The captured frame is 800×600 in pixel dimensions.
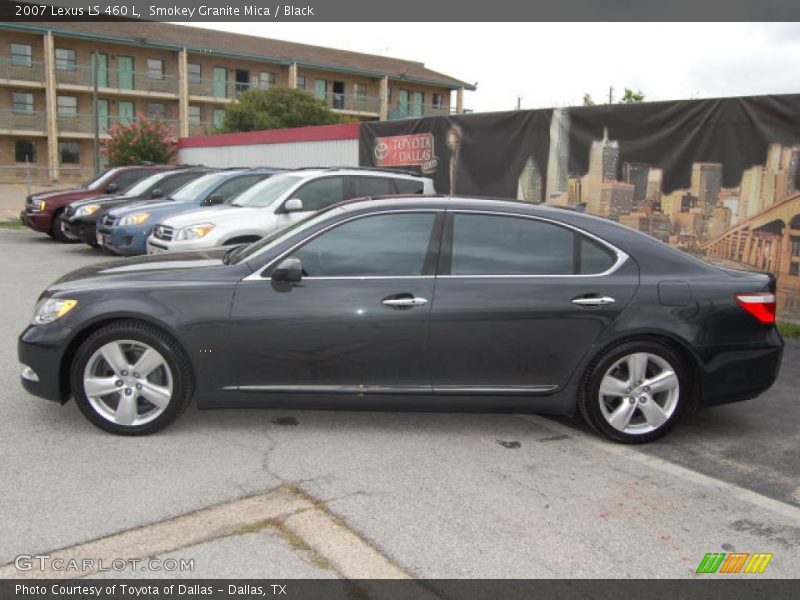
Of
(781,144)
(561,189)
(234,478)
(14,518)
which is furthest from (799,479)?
(561,189)

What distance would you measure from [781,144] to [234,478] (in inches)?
270

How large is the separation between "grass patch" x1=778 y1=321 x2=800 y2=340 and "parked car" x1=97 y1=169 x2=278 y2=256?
24.9 ft

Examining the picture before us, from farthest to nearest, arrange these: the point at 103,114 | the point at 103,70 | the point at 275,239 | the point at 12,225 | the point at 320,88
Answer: the point at 320,88
the point at 103,114
the point at 103,70
the point at 12,225
the point at 275,239

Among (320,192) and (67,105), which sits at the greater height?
(67,105)

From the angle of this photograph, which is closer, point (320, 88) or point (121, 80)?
point (121, 80)

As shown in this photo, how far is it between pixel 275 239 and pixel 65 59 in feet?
155

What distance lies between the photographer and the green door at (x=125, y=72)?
152ft

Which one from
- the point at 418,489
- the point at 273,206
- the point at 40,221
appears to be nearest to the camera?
the point at 418,489

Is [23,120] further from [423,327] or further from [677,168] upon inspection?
[423,327]

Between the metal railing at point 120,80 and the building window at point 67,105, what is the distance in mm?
1187

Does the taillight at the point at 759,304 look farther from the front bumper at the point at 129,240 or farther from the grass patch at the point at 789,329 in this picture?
the front bumper at the point at 129,240

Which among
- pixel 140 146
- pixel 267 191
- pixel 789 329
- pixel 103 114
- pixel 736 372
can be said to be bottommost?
pixel 789 329

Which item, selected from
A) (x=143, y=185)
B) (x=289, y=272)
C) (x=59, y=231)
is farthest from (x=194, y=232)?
(x=59, y=231)

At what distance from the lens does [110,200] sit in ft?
45.3
